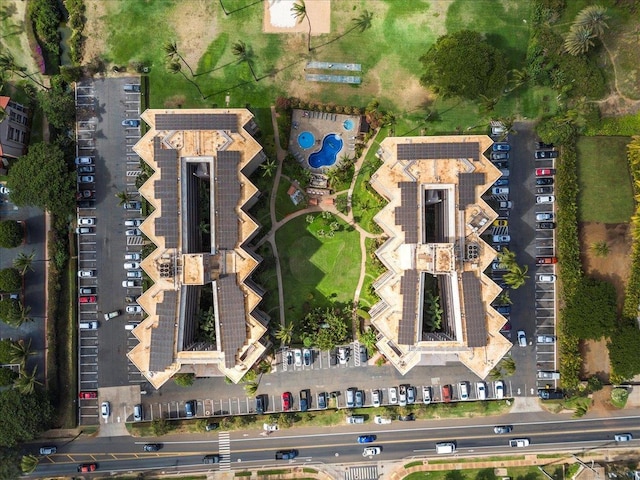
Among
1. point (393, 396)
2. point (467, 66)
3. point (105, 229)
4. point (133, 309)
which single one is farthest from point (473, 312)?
point (105, 229)

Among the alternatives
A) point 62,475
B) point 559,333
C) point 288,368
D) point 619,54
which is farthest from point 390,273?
point 62,475

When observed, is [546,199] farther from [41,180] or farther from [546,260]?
[41,180]

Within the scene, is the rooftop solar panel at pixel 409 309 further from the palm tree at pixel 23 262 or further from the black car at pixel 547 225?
the palm tree at pixel 23 262

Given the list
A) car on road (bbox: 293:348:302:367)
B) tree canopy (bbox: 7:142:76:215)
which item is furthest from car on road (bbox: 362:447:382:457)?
tree canopy (bbox: 7:142:76:215)

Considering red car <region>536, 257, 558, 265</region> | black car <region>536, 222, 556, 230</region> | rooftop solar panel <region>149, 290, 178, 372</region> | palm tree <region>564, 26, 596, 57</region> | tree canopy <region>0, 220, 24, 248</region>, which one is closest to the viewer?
rooftop solar panel <region>149, 290, 178, 372</region>

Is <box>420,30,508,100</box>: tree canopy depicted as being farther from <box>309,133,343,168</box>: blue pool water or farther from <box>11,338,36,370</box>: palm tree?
<box>11,338,36,370</box>: palm tree
